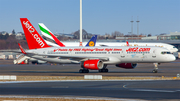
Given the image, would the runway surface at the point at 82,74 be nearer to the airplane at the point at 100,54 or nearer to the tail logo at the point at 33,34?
the airplane at the point at 100,54

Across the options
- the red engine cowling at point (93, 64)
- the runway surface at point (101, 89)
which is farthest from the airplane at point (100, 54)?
the runway surface at point (101, 89)

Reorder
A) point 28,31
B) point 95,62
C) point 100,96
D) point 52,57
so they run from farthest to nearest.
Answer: point 28,31 < point 52,57 < point 95,62 < point 100,96

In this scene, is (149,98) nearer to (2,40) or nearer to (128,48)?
(128,48)

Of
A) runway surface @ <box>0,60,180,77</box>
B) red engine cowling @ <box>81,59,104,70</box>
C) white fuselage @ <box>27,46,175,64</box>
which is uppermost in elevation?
white fuselage @ <box>27,46,175,64</box>

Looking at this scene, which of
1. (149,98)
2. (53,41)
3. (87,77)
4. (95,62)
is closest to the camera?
(149,98)

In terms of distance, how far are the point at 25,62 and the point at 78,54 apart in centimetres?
3299

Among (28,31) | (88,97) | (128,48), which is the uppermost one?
(28,31)

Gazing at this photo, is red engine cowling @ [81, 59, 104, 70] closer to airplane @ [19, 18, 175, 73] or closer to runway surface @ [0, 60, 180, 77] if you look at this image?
airplane @ [19, 18, 175, 73]

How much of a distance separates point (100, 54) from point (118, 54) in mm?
2791

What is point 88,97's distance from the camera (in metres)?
19.1

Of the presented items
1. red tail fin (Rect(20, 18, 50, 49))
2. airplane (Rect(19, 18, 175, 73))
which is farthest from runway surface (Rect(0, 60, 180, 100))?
red tail fin (Rect(20, 18, 50, 49))

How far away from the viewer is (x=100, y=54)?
4419cm

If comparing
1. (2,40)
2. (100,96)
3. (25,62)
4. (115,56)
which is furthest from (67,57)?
(2,40)

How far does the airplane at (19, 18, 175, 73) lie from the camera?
41.7 metres
